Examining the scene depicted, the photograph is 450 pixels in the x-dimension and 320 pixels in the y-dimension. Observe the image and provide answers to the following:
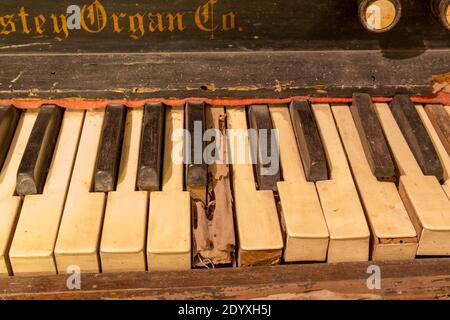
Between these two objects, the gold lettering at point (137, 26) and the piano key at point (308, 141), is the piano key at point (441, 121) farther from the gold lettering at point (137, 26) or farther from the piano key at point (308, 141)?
the gold lettering at point (137, 26)

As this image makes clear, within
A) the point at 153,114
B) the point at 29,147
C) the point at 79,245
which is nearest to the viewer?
the point at 79,245

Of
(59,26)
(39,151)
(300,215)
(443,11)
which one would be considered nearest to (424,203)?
(300,215)

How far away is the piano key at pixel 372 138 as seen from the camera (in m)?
1.61

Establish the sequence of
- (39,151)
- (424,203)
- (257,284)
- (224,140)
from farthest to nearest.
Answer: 1. (224,140)
2. (39,151)
3. (424,203)
4. (257,284)

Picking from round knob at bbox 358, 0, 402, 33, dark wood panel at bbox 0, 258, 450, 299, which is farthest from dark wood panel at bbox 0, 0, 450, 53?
dark wood panel at bbox 0, 258, 450, 299

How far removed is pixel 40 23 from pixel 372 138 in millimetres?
1053

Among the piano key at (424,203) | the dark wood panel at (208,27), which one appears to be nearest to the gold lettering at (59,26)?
the dark wood panel at (208,27)

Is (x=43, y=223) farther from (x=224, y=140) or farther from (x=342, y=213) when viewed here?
(x=342, y=213)

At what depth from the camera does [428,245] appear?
4.84ft

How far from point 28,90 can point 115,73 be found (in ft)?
0.89

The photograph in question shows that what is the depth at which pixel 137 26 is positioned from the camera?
178 cm

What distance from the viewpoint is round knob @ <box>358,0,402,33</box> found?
1630 millimetres
